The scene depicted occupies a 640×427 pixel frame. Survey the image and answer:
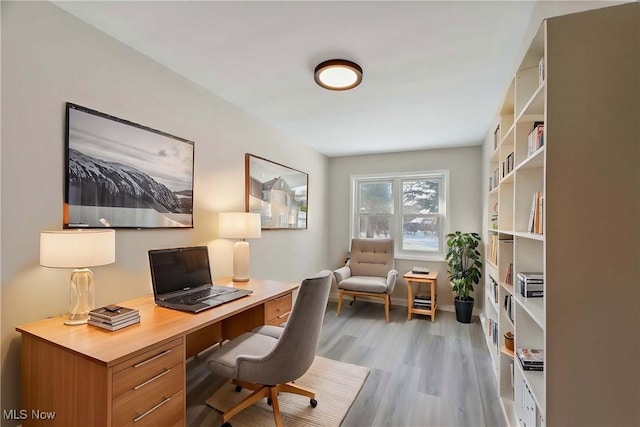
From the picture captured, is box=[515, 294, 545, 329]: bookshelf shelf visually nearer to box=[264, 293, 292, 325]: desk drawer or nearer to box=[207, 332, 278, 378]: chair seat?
box=[207, 332, 278, 378]: chair seat

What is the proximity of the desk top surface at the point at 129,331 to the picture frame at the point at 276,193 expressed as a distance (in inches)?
54.4

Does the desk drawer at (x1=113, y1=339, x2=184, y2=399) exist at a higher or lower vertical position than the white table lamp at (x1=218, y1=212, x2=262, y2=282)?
lower

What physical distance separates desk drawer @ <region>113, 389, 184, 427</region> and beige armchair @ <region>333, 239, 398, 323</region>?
260 centimetres

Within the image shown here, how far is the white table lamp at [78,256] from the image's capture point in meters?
1.39

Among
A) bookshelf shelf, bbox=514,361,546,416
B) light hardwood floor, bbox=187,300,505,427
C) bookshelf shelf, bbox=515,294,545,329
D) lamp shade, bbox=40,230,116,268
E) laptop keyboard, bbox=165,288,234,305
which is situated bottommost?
light hardwood floor, bbox=187,300,505,427

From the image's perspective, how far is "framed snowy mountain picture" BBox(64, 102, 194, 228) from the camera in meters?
1.67

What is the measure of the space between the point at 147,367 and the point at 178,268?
0.90m

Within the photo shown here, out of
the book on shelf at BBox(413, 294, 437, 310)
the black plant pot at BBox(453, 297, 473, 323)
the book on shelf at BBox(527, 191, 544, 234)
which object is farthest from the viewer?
the book on shelf at BBox(413, 294, 437, 310)

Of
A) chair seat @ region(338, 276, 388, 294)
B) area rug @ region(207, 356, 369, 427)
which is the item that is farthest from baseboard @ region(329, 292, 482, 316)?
area rug @ region(207, 356, 369, 427)

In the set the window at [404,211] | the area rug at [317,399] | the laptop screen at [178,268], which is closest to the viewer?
the area rug at [317,399]

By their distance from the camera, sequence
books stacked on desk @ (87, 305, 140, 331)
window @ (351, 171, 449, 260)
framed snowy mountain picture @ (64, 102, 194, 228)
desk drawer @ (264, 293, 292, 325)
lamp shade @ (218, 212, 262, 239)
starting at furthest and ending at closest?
window @ (351, 171, 449, 260), lamp shade @ (218, 212, 262, 239), desk drawer @ (264, 293, 292, 325), framed snowy mountain picture @ (64, 102, 194, 228), books stacked on desk @ (87, 305, 140, 331)

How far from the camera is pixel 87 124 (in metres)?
1.72

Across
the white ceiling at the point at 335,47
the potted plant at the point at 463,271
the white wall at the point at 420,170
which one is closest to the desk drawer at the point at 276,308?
the white ceiling at the point at 335,47

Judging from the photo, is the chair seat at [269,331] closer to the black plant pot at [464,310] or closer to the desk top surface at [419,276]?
the desk top surface at [419,276]
